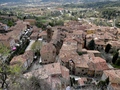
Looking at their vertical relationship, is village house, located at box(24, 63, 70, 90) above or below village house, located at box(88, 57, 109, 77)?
above

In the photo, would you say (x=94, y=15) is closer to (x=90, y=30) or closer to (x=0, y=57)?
(x=90, y=30)

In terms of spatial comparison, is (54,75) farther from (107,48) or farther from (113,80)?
(107,48)

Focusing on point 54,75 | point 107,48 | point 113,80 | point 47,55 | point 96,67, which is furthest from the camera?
point 107,48

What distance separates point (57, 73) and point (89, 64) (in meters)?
10.2

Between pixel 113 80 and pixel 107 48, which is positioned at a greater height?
pixel 113 80

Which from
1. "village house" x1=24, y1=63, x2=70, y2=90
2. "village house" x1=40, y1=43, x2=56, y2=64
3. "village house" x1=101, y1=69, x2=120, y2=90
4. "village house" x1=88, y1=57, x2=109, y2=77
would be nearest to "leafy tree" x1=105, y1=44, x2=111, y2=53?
"village house" x1=88, y1=57, x2=109, y2=77

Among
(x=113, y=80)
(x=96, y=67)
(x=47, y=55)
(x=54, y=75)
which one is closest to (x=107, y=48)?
(x=96, y=67)

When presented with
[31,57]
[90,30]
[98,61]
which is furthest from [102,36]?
[31,57]

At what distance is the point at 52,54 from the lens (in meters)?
37.4

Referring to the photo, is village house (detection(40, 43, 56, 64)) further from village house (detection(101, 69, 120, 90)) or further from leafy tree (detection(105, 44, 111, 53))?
leafy tree (detection(105, 44, 111, 53))

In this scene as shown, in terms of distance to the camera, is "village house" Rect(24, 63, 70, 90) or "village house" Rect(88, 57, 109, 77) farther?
"village house" Rect(88, 57, 109, 77)

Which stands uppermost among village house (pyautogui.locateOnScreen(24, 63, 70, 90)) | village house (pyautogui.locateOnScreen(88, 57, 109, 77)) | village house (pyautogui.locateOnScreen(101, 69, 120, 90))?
village house (pyautogui.locateOnScreen(24, 63, 70, 90))

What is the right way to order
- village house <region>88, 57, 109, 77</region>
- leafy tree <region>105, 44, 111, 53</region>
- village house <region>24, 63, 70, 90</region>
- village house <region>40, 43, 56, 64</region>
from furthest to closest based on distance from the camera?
leafy tree <region>105, 44, 111, 53</region> < village house <region>40, 43, 56, 64</region> < village house <region>88, 57, 109, 77</region> < village house <region>24, 63, 70, 90</region>

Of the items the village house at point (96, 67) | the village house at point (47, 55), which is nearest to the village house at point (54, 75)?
the village house at point (96, 67)
